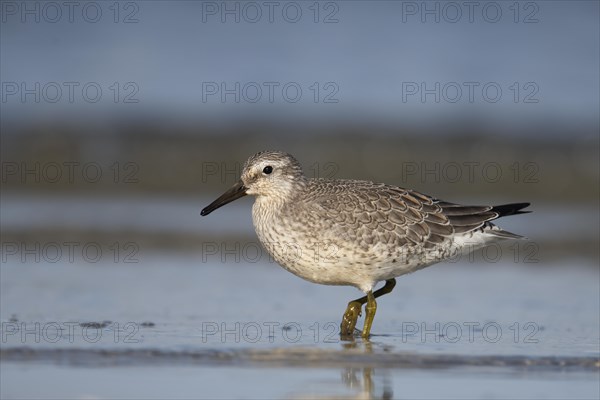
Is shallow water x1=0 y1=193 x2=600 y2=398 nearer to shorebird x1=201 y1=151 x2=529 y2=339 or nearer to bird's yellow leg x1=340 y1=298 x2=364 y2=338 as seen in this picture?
bird's yellow leg x1=340 y1=298 x2=364 y2=338

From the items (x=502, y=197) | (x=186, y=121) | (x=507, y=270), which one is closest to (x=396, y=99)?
→ (x=186, y=121)

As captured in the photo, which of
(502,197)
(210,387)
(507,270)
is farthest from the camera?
(502,197)

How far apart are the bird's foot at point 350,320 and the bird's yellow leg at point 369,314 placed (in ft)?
0.28

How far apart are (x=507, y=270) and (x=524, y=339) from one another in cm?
340

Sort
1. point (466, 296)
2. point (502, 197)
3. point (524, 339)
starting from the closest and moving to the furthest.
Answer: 1. point (524, 339)
2. point (466, 296)
3. point (502, 197)

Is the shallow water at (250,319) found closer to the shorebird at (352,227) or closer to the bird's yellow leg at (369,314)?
the bird's yellow leg at (369,314)

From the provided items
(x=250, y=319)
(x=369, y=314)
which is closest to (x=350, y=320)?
(x=369, y=314)

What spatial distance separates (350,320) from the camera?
32.6ft

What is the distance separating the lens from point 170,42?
24984 mm

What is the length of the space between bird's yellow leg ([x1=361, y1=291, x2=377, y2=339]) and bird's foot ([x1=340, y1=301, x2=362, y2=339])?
0.09 m

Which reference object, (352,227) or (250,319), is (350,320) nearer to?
(352,227)

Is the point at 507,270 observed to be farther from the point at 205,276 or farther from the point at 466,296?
the point at 205,276

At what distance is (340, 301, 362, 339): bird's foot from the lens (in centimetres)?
985

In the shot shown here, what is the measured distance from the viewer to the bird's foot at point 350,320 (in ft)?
32.3
